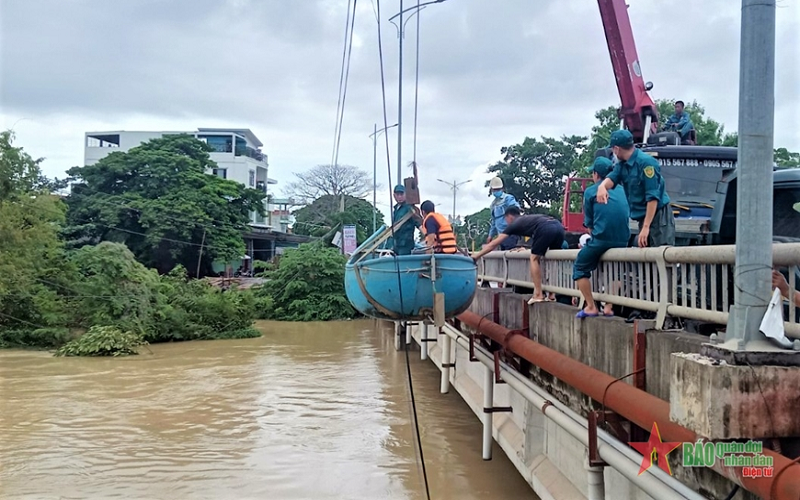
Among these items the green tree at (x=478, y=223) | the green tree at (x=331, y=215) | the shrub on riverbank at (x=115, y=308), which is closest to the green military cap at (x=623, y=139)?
the shrub on riverbank at (x=115, y=308)

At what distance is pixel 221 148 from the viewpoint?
58188 mm

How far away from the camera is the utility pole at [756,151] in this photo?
2742 millimetres

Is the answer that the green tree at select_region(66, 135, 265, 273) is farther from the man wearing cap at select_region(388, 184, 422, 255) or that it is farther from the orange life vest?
the orange life vest

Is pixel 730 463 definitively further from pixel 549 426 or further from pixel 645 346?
pixel 549 426

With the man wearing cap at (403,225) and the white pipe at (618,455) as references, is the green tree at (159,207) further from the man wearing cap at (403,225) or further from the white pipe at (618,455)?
the white pipe at (618,455)

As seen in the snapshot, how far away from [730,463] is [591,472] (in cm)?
159

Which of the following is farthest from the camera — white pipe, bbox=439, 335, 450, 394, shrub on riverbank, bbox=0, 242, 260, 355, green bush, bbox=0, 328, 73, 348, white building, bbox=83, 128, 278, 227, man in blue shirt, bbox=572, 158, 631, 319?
white building, bbox=83, 128, 278, 227

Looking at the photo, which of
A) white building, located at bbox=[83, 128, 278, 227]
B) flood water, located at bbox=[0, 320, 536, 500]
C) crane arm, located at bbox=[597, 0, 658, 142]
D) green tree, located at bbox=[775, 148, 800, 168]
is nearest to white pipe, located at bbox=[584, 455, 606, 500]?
flood water, located at bbox=[0, 320, 536, 500]

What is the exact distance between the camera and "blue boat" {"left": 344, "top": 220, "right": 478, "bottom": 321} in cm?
751

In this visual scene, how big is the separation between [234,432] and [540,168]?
33.0m

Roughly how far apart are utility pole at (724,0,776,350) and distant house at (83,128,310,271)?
1847 inches

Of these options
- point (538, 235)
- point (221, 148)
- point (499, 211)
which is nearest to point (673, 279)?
point (538, 235)

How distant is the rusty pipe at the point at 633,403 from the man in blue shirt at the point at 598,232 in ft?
1.82

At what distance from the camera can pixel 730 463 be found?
9.89 feet
